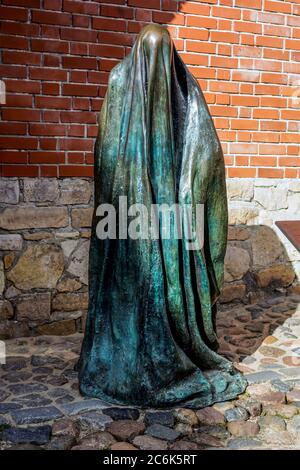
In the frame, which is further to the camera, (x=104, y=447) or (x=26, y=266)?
(x=26, y=266)

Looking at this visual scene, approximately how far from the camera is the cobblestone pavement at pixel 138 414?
2369 mm

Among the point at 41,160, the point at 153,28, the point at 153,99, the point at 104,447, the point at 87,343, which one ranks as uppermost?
the point at 153,28

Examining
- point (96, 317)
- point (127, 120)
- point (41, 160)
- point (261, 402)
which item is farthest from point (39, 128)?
point (261, 402)

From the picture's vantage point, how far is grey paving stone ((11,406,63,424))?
8.34 feet

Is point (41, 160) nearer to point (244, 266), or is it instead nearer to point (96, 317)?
point (96, 317)

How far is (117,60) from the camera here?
12.9 ft

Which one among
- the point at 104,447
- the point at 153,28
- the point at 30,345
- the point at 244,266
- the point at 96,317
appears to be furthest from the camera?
the point at 244,266

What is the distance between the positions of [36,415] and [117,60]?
257 cm

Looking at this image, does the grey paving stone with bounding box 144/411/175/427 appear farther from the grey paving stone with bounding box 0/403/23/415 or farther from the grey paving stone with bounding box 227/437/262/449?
the grey paving stone with bounding box 0/403/23/415

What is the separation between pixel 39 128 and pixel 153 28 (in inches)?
60.0

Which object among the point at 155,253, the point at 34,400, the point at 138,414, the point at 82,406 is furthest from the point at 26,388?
the point at 155,253

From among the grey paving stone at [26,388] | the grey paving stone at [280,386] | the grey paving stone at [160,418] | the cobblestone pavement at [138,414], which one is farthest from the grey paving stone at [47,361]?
the grey paving stone at [280,386]

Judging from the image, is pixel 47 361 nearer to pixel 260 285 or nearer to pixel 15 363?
pixel 15 363

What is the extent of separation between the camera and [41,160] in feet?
12.5
